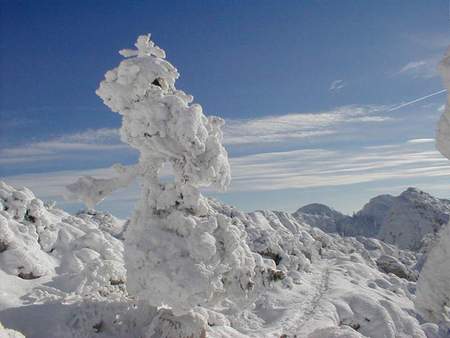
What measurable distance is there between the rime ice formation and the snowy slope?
2287mm

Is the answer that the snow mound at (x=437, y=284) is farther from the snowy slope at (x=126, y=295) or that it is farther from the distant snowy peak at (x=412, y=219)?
the distant snowy peak at (x=412, y=219)

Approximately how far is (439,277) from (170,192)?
11.1 meters

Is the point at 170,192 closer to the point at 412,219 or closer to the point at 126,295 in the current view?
the point at 126,295

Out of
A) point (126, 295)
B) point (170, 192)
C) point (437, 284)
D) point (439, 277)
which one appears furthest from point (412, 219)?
point (439, 277)

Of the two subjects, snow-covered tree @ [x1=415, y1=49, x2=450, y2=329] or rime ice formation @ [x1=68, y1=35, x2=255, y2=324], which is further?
rime ice formation @ [x1=68, y1=35, x2=255, y2=324]

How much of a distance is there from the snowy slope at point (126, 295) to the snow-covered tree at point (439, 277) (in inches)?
74.8

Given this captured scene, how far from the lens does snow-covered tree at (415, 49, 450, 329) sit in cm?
1279

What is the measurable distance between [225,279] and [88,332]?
6442 millimetres

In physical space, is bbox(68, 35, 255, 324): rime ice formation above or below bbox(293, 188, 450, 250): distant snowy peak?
above

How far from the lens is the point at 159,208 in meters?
Answer: 19.3

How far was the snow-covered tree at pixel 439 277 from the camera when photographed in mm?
12789

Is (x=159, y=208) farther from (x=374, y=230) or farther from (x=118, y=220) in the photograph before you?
(x=374, y=230)

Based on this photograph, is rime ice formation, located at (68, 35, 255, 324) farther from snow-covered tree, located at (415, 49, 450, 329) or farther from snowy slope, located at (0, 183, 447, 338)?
snow-covered tree, located at (415, 49, 450, 329)

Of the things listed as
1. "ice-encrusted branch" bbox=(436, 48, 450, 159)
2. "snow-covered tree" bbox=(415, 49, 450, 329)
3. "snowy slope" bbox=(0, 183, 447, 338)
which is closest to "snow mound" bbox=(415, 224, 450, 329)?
"snow-covered tree" bbox=(415, 49, 450, 329)
